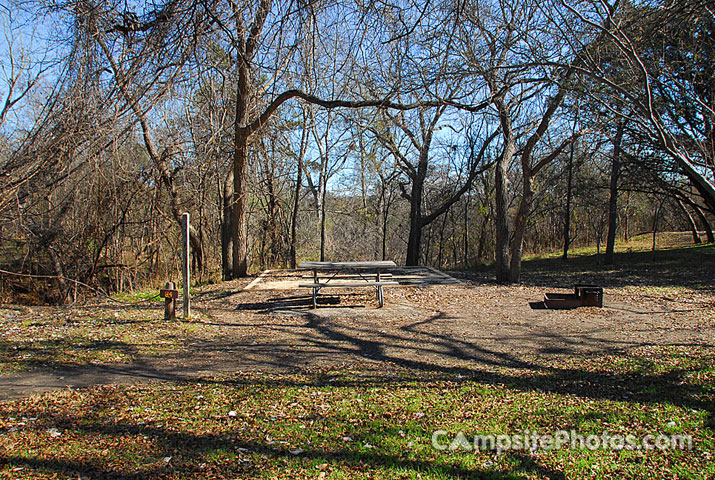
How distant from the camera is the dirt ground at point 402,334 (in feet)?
15.8

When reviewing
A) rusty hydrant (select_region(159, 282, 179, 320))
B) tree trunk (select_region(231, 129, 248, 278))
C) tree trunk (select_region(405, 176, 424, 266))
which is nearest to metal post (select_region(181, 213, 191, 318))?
rusty hydrant (select_region(159, 282, 179, 320))

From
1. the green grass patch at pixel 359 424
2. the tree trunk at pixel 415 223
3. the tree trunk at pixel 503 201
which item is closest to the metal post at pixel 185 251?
the green grass patch at pixel 359 424

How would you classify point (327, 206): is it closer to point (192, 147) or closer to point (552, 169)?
point (552, 169)

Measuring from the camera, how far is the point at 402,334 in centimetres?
646

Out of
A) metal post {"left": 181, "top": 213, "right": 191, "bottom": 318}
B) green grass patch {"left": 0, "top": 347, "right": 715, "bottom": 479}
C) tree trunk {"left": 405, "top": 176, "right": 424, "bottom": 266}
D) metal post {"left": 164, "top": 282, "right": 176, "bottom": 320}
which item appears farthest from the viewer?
tree trunk {"left": 405, "top": 176, "right": 424, "bottom": 266}

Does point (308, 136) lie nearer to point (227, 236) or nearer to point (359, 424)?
point (227, 236)

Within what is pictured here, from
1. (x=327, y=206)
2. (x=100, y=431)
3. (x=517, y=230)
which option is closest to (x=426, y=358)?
(x=100, y=431)

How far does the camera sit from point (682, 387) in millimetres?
4098

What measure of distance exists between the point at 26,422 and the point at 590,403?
13.1 feet

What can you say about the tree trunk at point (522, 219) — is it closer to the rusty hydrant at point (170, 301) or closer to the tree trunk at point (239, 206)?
the tree trunk at point (239, 206)

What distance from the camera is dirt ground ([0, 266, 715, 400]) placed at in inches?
190

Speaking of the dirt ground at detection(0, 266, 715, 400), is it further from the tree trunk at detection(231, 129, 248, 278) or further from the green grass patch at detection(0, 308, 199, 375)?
the tree trunk at detection(231, 129, 248, 278)

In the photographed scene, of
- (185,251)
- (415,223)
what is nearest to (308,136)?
(415,223)

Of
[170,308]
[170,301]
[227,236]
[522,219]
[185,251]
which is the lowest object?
[170,308]
